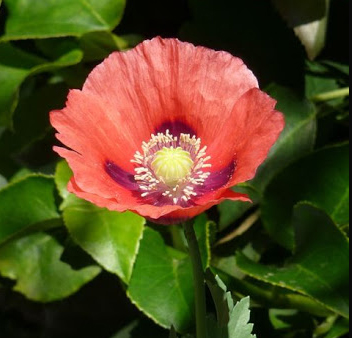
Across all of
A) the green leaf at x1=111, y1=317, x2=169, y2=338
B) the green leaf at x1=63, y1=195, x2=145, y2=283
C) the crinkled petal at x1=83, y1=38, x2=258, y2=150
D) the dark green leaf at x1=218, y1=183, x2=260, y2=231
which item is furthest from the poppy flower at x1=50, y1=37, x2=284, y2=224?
the green leaf at x1=111, y1=317, x2=169, y2=338

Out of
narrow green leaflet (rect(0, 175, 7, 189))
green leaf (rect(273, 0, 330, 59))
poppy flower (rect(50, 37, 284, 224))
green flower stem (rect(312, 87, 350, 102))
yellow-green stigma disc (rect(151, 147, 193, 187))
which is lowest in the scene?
narrow green leaflet (rect(0, 175, 7, 189))

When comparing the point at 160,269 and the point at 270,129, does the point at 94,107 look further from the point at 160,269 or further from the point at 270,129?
the point at 160,269

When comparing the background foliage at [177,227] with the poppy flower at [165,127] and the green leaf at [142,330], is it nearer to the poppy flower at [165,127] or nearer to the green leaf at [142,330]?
the green leaf at [142,330]

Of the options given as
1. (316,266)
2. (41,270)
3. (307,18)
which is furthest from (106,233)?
(307,18)

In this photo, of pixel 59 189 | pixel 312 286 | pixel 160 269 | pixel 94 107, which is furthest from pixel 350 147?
pixel 94 107

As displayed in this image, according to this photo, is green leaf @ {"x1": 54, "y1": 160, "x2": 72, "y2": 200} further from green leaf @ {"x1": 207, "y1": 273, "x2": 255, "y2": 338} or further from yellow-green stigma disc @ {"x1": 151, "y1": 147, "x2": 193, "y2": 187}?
green leaf @ {"x1": 207, "y1": 273, "x2": 255, "y2": 338}
